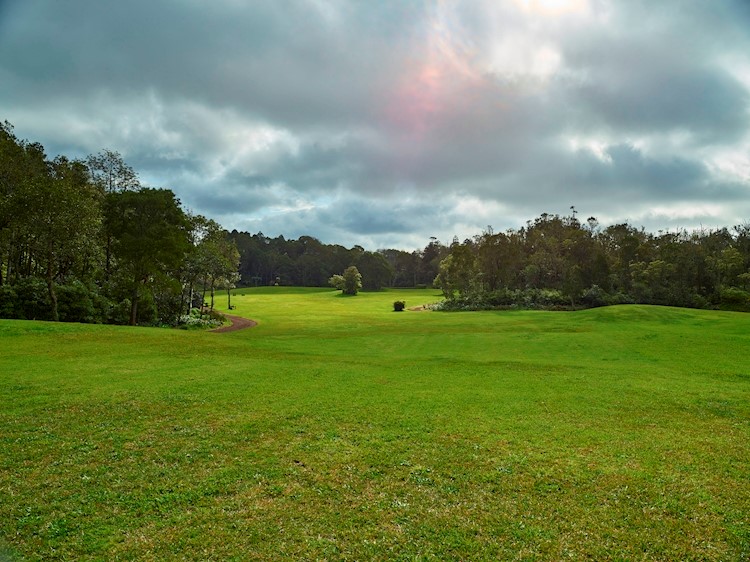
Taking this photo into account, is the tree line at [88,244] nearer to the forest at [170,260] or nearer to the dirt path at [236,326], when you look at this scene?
the forest at [170,260]

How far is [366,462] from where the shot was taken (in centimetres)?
856

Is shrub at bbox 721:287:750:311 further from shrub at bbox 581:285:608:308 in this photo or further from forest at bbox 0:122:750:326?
shrub at bbox 581:285:608:308

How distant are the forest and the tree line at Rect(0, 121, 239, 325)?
0.33 ft

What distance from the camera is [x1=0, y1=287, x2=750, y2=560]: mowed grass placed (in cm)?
602

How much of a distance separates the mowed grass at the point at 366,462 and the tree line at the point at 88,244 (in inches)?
709

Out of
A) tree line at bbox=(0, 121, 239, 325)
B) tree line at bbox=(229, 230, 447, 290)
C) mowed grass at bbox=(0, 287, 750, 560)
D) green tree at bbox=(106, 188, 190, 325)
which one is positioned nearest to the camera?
mowed grass at bbox=(0, 287, 750, 560)

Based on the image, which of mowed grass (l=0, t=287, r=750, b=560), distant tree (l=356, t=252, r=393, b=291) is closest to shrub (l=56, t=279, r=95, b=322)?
mowed grass (l=0, t=287, r=750, b=560)

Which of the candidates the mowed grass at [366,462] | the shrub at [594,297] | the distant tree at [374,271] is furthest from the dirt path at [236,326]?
the distant tree at [374,271]

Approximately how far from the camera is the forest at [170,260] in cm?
3409

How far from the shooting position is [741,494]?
750cm

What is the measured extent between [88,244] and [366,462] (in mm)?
40313

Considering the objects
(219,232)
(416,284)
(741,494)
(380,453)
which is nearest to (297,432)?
(380,453)

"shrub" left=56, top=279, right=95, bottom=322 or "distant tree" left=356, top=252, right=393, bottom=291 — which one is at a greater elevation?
"distant tree" left=356, top=252, right=393, bottom=291

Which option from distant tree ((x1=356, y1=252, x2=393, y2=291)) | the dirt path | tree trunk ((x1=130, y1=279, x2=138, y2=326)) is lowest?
the dirt path
